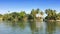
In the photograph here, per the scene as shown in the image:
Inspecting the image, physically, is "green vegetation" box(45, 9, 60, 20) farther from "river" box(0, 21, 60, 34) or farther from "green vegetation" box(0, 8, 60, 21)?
"river" box(0, 21, 60, 34)

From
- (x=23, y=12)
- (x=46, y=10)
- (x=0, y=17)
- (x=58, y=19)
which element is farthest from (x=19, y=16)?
(x=58, y=19)

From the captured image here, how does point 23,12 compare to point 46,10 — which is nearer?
point 46,10

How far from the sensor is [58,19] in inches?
2670

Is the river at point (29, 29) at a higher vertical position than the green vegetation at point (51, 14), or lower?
lower

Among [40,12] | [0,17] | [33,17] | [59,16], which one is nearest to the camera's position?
[59,16]

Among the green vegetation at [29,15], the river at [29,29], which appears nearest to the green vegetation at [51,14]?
the green vegetation at [29,15]

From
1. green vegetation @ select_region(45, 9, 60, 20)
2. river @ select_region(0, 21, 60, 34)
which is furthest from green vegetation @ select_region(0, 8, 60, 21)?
river @ select_region(0, 21, 60, 34)

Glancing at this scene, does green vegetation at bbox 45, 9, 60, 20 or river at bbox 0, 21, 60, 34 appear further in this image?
green vegetation at bbox 45, 9, 60, 20

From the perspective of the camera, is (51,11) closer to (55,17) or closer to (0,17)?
(55,17)

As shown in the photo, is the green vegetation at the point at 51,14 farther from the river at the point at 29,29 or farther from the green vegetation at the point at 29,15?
the river at the point at 29,29

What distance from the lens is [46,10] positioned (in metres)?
71.4

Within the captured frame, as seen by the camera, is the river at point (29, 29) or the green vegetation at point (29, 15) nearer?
the river at point (29, 29)

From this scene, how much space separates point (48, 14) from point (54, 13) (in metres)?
2.76

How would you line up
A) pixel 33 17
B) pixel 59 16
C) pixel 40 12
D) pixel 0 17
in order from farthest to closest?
pixel 0 17
pixel 33 17
pixel 40 12
pixel 59 16
